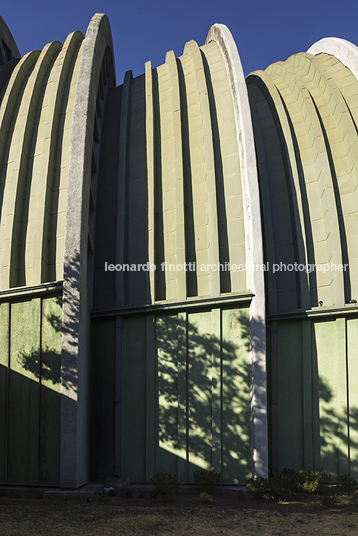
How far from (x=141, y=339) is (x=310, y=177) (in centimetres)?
814

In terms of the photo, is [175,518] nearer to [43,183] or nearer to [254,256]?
[254,256]

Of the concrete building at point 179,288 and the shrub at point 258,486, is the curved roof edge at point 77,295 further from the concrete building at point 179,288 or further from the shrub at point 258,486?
the shrub at point 258,486

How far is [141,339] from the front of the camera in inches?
501

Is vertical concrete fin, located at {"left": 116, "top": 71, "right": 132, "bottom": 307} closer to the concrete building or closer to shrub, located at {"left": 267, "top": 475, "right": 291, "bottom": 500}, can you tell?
the concrete building

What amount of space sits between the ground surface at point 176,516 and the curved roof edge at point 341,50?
15321 mm

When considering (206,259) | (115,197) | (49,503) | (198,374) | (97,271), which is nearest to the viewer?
(49,503)

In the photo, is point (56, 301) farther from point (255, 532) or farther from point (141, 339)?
point (255, 532)

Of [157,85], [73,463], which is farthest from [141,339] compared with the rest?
[157,85]

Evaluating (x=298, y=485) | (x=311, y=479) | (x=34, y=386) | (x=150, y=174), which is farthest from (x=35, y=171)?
(x=311, y=479)

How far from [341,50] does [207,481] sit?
686 inches

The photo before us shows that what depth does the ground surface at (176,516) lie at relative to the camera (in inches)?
317

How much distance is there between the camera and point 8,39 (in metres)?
21.0

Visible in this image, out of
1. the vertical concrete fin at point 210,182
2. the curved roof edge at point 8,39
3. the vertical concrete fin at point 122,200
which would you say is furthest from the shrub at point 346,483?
the curved roof edge at point 8,39

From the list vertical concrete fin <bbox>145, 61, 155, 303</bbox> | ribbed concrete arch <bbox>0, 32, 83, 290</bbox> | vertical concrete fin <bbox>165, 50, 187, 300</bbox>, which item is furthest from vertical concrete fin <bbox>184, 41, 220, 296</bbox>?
ribbed concrete arch <bbox>0, 32, 83, 290</bbox>
